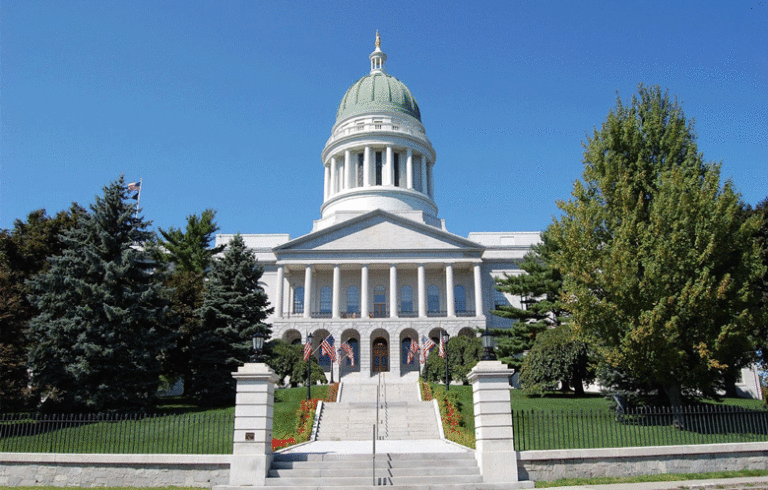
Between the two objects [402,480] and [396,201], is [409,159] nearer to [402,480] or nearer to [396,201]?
[396,201]

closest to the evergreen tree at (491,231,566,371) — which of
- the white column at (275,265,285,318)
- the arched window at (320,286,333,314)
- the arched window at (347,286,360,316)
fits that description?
the arched window at (347,286,360,316)

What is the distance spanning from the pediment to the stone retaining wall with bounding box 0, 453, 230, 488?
104 feet

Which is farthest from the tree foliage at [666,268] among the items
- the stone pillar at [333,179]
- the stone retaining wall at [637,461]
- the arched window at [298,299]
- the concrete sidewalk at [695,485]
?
the stone pillar at [333,179]

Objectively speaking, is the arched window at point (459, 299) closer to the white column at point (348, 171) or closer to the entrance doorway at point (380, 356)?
the entrance doorway at point (380, 356)

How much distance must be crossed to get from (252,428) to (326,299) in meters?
34.6

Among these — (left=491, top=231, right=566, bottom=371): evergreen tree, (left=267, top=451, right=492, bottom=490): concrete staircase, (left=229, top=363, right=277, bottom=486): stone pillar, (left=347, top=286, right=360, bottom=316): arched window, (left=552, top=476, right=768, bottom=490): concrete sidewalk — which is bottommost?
(left=552, top=476, right=768, bottom=490): concrete sidewalk

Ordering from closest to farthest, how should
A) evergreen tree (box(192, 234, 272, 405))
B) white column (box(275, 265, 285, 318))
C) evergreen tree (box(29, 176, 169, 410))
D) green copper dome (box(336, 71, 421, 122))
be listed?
evergreen tree (box(29, 176, 169, 410)) < evergreen tree (box(192, 234, 272, 405)) < white column (box(275, 265, 285, 318)) < green copper dome (box(336, 71, 421, 122))

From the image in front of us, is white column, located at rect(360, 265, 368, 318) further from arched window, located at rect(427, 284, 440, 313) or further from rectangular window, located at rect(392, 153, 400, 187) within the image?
rectangular window, located at rect(392, 153, 400, 187)

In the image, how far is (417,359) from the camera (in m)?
44.2

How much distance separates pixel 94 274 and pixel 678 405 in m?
21.6

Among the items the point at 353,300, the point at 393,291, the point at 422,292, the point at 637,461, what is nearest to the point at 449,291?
the point at 422,292

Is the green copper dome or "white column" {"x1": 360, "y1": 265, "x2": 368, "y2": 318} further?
the green copper dome

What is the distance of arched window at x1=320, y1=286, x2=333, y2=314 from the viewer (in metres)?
48.2

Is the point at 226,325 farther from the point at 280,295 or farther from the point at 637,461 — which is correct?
the point at 637,461
